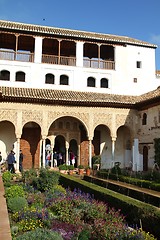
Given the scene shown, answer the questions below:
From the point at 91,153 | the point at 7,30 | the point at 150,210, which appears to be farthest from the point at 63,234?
the point at 7,30

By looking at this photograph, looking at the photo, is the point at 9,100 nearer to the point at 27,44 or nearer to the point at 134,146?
the point at 27,44

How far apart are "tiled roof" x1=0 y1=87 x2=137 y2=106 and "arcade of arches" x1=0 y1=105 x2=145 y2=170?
78cm

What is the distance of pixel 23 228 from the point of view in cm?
692

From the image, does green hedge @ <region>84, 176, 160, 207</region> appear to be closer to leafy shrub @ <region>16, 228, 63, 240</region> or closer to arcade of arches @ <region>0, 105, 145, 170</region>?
leafy shrub @ <region>16, 228, 63, 240</region>

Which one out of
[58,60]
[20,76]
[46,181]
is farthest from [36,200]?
[58,60]

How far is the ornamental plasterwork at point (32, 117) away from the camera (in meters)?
21.3

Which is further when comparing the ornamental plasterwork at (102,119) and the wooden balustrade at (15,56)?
the wooden balustrade at (15,56)

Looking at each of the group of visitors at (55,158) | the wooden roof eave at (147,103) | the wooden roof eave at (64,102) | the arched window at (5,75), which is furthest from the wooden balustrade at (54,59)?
the group of visitors at (55,158)

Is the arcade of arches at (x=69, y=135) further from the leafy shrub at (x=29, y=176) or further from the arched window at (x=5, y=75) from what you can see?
the leafy shrub at (x=29, y=176)

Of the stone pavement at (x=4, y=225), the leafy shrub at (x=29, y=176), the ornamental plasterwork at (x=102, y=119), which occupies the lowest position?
the stone pavement at (x=4, y=225)

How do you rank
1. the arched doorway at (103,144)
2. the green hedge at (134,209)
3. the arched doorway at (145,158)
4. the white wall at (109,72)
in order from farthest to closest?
the arched doorway at (103,144) < the white wall at (109,72) < the arched doorway at (145,158) < the green hedge at (134,209)

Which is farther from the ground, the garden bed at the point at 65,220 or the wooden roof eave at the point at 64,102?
the wooden roof eave at the point at 64,102

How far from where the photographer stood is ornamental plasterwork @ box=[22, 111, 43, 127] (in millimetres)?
21344

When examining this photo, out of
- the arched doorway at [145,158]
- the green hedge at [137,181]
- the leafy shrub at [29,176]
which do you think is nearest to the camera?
the green hedge at [137,181]
